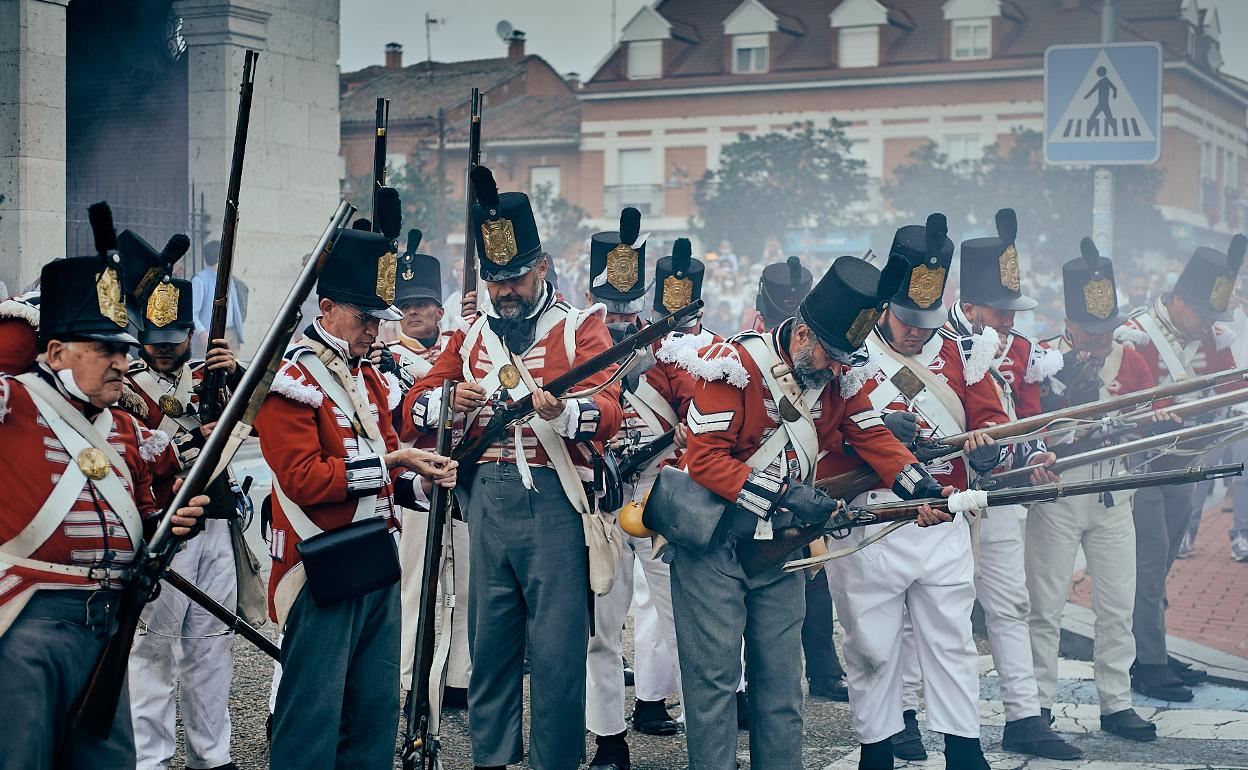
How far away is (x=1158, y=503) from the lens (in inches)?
303

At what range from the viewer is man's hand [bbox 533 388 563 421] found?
17.4 feet

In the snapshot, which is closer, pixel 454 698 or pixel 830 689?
pixel 454 698

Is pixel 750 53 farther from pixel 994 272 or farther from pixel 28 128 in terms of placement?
pixel 994 272

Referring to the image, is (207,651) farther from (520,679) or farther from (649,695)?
(649,695)

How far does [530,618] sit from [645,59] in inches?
1928

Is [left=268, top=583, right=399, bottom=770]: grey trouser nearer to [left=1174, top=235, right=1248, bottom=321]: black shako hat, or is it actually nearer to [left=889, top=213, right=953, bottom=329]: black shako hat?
[left=889, top=213, right=953, bottom=329]: black shako hat

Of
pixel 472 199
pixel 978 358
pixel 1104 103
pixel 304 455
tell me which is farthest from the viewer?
pixel 1104 103

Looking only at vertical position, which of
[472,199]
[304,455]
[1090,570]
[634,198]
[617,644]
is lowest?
[617,644]

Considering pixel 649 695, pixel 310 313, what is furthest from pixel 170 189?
pixel 649 695

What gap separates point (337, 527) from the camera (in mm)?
4750

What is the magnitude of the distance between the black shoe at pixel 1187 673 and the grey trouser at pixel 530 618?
3.75 m

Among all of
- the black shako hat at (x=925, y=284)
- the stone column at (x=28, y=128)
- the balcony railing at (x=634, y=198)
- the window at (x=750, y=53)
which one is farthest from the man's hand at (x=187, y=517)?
the window at (x=750, y=53)

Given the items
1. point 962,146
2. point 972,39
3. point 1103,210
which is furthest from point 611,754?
point 972,39

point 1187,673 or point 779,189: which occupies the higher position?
point 779,189
